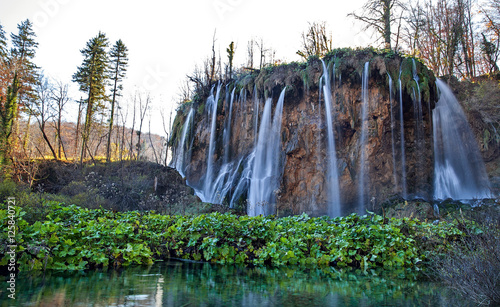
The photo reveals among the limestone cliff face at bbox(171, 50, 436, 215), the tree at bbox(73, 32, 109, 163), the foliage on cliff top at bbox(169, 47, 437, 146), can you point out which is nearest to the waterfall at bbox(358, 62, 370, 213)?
the limestone cliff face at bbox(171, 50, 436, 215)

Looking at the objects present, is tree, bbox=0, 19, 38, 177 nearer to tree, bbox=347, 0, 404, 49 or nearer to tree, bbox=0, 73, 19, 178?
tree, bbox=0, 73, 19, 178

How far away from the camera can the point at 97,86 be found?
3369 cm

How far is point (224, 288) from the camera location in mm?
Result: 4668

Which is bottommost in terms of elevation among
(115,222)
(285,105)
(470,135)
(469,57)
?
(115,222)

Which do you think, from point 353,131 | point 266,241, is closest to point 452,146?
Result: point 353,131

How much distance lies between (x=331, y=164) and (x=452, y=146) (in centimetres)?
677

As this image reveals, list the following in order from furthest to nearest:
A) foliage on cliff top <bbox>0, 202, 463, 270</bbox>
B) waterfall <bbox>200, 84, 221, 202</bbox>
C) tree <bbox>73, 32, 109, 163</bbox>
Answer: tree <bbox>73, 32, 109, 163</bbox> < waterfall <bbox>200, 84, 221, 202</bbox> < foliage on cliff top <bbox>0, 202, 463, 270</bbox>

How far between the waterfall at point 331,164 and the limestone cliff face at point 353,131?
0.23m

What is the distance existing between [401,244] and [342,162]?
456 inches

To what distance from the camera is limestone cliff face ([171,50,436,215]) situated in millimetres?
17656

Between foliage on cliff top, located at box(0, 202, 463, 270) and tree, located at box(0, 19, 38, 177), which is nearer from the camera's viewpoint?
foliage on cliff top, located at box(0, 202, 463, 270)

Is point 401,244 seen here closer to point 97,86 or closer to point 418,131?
point 418,131

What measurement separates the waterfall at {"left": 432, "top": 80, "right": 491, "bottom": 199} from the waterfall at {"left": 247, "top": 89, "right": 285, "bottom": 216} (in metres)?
8.76

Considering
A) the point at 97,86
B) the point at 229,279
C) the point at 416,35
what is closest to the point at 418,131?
the point at 416,35
